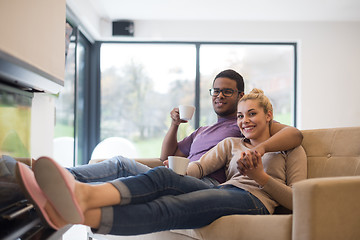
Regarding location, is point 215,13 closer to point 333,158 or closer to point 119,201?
point 333,158

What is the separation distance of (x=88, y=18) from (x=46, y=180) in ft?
13.3

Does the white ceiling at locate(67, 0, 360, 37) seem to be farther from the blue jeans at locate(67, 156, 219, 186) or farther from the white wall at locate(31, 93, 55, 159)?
the blue jeans at locate(67, 156, 219, 186)

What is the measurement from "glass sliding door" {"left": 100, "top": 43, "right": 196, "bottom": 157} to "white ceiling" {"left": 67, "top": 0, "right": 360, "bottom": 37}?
548 millimetres

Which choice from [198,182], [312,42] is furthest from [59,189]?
[312,42]

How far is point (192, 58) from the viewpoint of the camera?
6.15m

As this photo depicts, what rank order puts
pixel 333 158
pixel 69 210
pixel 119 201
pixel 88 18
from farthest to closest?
pixel 88 18
pixel 333 158
pixel 119 201
pixel 69 210

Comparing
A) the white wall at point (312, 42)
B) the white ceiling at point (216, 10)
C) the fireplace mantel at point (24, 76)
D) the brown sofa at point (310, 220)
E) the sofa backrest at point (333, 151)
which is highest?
the white ceiling at point (216, 10)

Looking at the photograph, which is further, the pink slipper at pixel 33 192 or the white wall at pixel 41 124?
the white wall at pixel 41 124

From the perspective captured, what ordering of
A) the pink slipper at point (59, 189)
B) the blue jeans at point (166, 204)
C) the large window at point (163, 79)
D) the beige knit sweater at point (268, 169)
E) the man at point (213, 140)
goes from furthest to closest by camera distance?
1. the large window at point (163, 79)
2. the man at point (213, 140)
3. the beige knit sweater at point (268, 169)
4. the blue jeans at point (166, 204)
5. the pink slipper at point (59, 189)

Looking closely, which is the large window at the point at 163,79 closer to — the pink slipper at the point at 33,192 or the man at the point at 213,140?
the man at the point at 213,140

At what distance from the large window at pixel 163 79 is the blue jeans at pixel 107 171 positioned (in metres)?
3.89

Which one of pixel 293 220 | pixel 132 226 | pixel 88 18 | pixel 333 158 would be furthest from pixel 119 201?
pixel 88 18

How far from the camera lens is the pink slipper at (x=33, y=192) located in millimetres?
1281

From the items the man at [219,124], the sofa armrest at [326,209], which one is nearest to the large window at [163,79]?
the man at [219,124]
